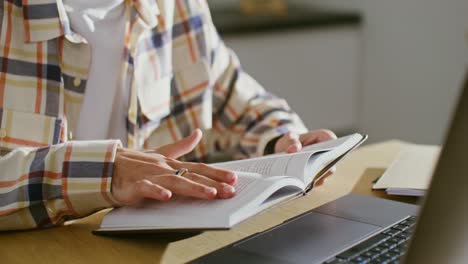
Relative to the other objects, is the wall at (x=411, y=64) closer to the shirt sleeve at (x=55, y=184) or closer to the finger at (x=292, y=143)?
the finger at (x=292, y=143)

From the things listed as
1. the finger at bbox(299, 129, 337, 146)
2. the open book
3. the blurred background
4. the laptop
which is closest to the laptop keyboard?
the laptop

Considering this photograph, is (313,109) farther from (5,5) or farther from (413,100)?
(5,5)

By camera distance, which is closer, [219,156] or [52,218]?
[52,218]

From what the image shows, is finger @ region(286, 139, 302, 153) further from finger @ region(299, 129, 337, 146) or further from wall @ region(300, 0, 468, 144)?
wall @ region(300, 0, 468, 144)

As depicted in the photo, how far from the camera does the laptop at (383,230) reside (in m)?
0.58

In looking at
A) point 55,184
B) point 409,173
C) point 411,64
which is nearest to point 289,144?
point 409,173

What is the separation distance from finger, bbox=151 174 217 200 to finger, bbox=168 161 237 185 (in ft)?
0.13

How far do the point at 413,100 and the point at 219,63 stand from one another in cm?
156

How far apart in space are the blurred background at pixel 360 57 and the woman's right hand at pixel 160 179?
66.4 inches

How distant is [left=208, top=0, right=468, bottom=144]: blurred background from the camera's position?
8.98ft

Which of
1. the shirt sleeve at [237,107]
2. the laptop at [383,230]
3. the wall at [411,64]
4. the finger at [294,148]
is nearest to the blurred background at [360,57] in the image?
the wall at [411,64]

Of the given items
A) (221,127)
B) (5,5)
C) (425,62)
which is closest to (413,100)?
(425,62)

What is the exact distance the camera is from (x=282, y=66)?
113 inches

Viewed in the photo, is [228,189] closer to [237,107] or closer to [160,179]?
[160,179]
